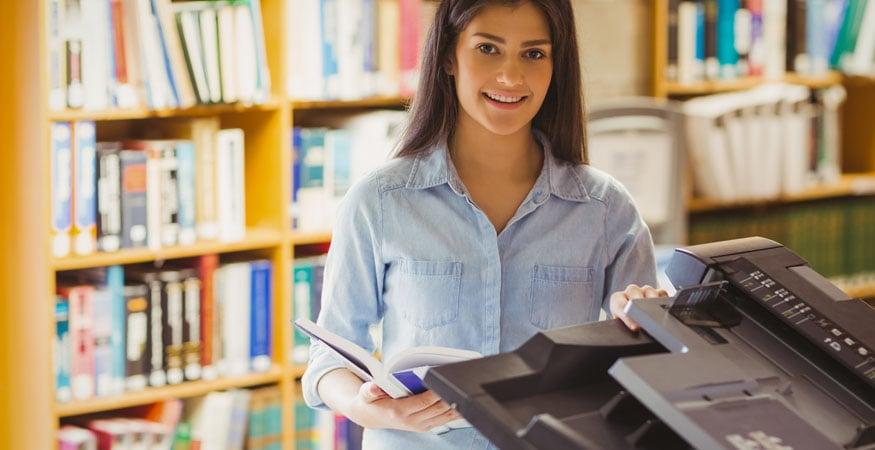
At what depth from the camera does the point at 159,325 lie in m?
2.94

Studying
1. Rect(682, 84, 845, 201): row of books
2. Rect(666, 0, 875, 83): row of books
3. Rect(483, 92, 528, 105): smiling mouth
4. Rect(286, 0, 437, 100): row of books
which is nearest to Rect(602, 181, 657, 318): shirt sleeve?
Rect(483, 92, 528, 105): smiling mouth

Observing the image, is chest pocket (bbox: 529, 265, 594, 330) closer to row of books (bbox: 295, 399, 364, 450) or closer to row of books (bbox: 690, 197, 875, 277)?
row of books (bbox: 295, 399, 364, 450)

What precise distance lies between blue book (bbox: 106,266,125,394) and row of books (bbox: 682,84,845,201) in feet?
6.27

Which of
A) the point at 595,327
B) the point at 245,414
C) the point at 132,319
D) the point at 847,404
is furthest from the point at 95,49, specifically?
the point at 847,404

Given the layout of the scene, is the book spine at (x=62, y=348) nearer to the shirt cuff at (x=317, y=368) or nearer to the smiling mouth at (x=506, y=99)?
the shirt cuff at (x=317, y=368)

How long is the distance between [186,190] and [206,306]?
0.31 metres

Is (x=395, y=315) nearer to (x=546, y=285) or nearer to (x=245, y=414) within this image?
(x=546, y=285)

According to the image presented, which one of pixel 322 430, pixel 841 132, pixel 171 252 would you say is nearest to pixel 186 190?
pixel 171 252

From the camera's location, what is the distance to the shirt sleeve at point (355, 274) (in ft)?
5.51

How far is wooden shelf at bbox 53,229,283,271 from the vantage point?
109 inches

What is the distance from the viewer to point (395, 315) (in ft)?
5.54

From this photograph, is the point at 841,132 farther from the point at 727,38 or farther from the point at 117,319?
the point at 117,319

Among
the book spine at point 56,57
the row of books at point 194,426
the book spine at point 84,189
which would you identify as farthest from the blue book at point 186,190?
the row of books at point 194,426

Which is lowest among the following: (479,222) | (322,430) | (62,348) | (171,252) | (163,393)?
(322,430)
